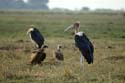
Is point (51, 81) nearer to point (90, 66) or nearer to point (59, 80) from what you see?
point (59, 80)

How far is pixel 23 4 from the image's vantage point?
135500mm

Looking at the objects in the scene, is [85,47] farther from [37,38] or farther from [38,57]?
[37,38]

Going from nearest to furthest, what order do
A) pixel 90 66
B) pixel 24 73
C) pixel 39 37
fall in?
pixel 24 73
pixel 90 66
pixel 39 37

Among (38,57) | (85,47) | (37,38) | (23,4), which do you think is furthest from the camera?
(23,4)

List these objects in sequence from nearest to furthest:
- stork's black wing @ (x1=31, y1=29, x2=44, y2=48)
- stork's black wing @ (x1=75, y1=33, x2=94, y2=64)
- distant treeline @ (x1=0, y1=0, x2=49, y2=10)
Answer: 1. stork's black wing @ (x1=75, y1=33, x2=94, y2=64)
2. stork's black wing @ (x1=31, y1=29, x2=44, y2=48)
3. distant treeline @ (x1=0, y1=0, x2=49, y2=10)

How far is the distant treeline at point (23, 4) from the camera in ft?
420

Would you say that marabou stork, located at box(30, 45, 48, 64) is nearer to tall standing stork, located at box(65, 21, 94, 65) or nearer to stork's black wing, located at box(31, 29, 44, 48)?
stork's black wing, located at box(31, 29, 44, 48)

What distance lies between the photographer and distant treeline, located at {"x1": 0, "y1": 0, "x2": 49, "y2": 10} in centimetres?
12812

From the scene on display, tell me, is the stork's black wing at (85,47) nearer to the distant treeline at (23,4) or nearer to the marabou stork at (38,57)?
the marabou stork at (38,57)

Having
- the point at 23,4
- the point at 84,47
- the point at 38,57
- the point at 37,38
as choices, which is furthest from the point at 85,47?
the point at 23,4

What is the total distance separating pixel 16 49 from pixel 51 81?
7.73m

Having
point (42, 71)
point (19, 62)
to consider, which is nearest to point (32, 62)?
point (19, 62)

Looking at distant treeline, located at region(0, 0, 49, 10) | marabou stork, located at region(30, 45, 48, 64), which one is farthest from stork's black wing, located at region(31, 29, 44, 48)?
distant treeline, located at region(0, 0, 49, 10)

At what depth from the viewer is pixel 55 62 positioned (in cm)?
1438
